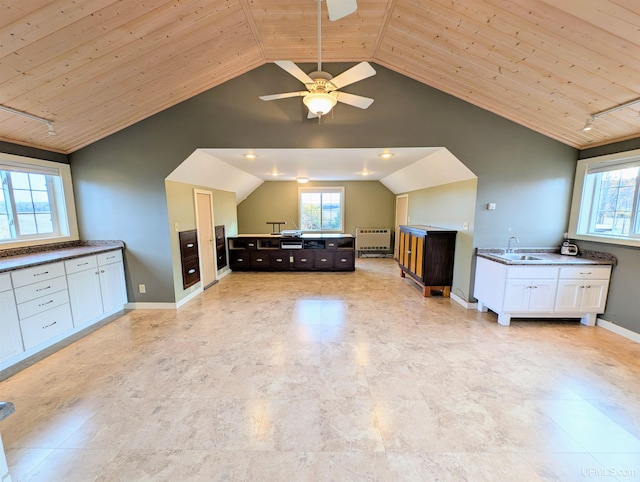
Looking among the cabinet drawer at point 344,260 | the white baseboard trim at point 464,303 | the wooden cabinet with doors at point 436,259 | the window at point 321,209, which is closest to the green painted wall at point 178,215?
the cabinet drawer at point 344,260

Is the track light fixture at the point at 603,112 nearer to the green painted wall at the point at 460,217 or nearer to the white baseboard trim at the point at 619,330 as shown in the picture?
the green painted wall at the point at 460,217

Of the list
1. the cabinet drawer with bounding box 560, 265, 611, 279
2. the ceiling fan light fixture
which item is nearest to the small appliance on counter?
the cabinet drawer with bounding box 560, 265, 611, 279

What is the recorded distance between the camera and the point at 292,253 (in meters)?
6.07

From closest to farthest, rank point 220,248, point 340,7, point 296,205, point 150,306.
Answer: point 340,7
point 150,306
point 220,248
point 296,205

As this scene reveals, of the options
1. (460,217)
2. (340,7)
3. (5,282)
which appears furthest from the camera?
(460,217)

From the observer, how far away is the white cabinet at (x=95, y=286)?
10.3ft

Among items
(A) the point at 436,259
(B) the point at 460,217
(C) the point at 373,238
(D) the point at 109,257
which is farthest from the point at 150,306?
(C) the point at 373,238

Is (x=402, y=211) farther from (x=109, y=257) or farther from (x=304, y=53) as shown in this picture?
(x=109, y=257)

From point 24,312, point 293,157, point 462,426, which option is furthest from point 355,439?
point 293,157

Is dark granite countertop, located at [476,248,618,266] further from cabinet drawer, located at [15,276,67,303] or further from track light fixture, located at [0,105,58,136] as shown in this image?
track light fixture, located at [0,105,58,136]

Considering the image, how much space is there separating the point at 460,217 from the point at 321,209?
447 cm

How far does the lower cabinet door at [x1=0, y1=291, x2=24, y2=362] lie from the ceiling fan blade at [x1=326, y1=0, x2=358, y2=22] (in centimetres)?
369

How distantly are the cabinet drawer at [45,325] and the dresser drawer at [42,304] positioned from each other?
0.14ft

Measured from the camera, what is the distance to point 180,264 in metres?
4.12
